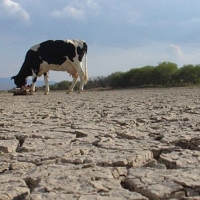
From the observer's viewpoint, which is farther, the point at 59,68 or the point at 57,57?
the point at 59,68

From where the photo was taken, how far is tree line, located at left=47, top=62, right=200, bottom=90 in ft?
93.7

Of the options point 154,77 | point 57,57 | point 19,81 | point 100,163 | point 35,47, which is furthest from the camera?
point 154,77

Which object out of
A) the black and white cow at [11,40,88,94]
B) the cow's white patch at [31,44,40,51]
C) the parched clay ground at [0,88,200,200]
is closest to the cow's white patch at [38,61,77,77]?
the black and white cow at [11,40,88,94]

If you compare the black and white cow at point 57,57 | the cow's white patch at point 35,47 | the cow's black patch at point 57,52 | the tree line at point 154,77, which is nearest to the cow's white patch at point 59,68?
the black and white cow at point 57,57

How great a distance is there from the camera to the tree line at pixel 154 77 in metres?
28.5

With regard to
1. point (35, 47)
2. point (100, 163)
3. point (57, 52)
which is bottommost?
point (100, 163)

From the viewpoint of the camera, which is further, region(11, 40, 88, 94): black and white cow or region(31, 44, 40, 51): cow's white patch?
region(31, 44, 40, 51): cow's white patch

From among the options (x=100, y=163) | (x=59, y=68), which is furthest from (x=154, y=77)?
(x=100, y=163)

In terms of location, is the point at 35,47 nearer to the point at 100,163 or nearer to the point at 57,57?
the point at 57,57

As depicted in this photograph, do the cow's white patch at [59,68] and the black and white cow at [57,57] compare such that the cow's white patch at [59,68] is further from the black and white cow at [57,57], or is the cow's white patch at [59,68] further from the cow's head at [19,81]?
the cow's head at [19,81]

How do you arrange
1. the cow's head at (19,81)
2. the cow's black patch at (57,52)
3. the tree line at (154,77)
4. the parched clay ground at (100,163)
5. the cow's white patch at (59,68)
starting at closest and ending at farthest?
1. the parched clay ground at (100,163)
2. the cow's black patch at (57,52)
3. the cow's white patch at (59,68)
4. the cow's head at (19,81)
5. the tree line at (154,77)

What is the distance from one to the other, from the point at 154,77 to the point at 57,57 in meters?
17.6

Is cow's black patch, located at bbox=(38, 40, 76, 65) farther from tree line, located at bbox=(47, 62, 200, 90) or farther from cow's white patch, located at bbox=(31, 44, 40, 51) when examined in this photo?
tree line, located at bbox=(47, 62, 200, 90)

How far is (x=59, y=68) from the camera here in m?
12.9
